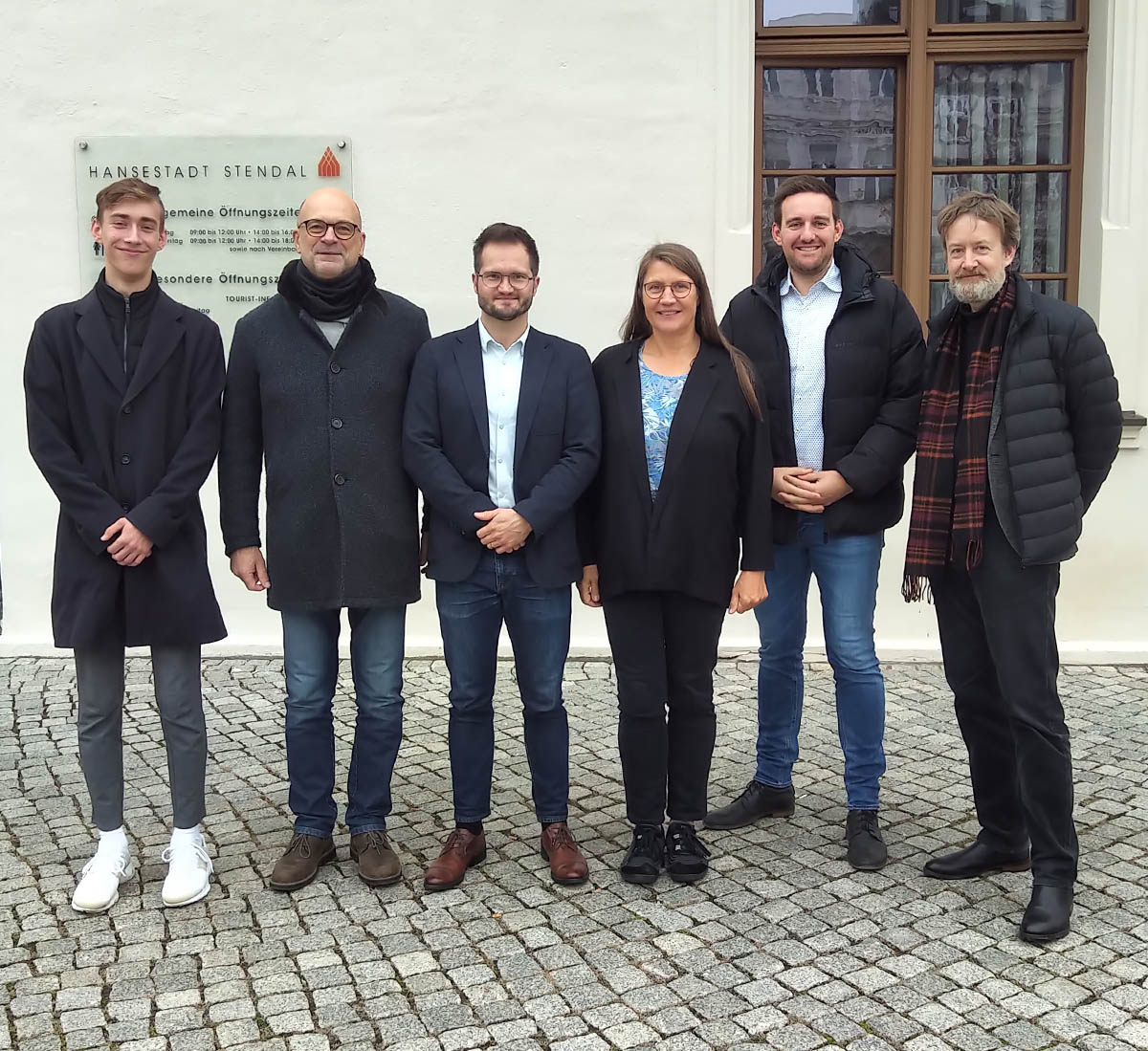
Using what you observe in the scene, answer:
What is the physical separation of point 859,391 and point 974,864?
1.51m

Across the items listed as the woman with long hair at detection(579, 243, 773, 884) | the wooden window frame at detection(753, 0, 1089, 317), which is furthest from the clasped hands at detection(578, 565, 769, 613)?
the wooden window frame at detection(753, 0, 1089, 317)

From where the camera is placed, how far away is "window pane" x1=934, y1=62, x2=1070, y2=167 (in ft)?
21.8

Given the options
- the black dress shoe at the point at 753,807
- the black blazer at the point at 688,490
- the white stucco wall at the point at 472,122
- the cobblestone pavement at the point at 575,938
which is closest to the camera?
the cobblestone pavement at the point at 575,938

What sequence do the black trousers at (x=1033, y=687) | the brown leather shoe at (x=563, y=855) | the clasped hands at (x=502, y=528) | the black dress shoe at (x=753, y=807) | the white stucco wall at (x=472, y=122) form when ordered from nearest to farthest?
the black trousers at (x=1033, y=687) → the clasped hands at (x=502, y=528) → the brown leather shoe at (x=563, y=855) → the black dress shoe at (x=753, y=807) → the white stucco wall at (x=472, y=122)

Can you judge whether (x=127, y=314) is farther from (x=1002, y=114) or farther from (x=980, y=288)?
(x=1002, y=114)

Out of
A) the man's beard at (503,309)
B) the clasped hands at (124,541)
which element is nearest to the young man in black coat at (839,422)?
the man's beard at (503,309)

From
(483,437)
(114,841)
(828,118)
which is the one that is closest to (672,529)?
(483,437)

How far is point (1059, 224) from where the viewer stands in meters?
6.70

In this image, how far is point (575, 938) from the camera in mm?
3482

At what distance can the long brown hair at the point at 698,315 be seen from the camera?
12.3 ft

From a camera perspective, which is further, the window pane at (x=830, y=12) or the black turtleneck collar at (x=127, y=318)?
the window pane at (x=830, y=12)

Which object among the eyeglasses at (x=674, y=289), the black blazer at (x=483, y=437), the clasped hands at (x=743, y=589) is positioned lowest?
the clasped hands at (x=743, y=589)

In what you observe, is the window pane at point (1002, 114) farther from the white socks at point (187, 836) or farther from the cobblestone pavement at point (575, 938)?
the white socks at point (187, 836)

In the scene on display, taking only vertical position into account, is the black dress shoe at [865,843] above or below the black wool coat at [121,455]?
below
